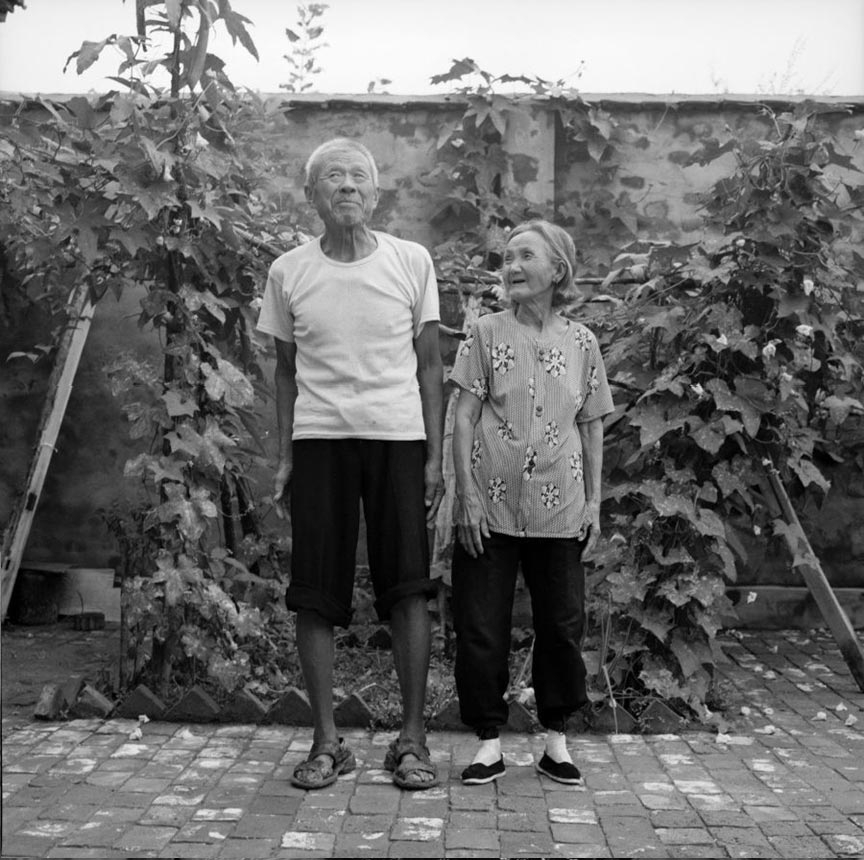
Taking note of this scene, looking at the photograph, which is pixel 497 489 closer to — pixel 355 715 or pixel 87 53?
pixel 355 715

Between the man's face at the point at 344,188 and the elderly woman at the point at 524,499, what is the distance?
48 centimetres

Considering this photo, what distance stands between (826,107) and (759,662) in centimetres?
242

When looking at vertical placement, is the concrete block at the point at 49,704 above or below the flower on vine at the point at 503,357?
below

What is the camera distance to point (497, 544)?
3887mm

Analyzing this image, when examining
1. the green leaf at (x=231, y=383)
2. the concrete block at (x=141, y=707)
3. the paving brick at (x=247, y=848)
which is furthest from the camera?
the green leaf at (x=231, y=383)

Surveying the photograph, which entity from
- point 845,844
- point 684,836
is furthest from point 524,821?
point 845,844

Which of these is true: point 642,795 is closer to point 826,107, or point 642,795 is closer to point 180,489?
point 180,489

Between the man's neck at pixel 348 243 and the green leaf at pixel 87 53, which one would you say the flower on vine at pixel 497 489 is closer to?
the man's neck at pixel 348 243

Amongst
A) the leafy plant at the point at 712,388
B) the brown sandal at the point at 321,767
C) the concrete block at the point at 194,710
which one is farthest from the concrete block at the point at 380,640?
the brown sandal at the point at 321,767

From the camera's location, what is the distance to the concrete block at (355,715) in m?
4.50

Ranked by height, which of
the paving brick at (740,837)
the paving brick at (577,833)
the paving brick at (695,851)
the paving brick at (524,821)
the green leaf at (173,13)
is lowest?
the paving brick at (740,837)

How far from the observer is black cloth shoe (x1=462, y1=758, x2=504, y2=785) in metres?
3.85

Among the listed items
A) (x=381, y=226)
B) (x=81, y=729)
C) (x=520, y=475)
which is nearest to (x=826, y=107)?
(x=520, y=475)

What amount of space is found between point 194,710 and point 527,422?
5.49 feet
